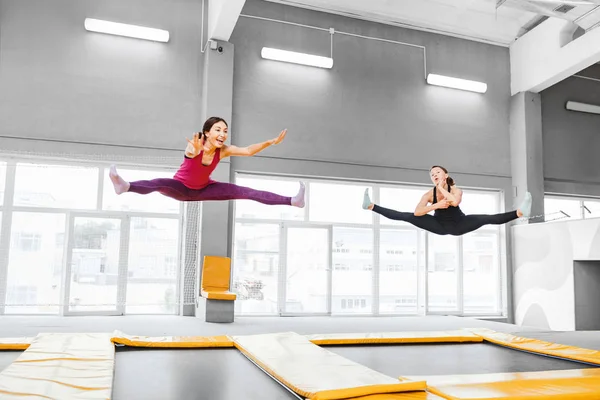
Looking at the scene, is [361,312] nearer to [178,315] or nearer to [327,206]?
[327,206]

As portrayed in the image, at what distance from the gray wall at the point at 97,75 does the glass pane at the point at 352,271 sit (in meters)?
3.49

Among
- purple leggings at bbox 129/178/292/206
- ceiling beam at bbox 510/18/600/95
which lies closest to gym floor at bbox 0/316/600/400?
purple leggings at bbox 129/178/292/206

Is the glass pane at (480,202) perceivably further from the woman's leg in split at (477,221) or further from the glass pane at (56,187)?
the glass pane at (56,187)

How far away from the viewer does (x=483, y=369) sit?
171 inches

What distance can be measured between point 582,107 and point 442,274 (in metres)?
4.73

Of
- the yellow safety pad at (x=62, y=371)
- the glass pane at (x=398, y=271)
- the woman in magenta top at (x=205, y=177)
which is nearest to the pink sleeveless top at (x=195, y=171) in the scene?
the woman in magenta top at (x=205, y=177)

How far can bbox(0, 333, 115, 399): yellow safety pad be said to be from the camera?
298 cm

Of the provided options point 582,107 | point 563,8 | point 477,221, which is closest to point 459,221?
point 477,221

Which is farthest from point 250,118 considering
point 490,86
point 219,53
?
point 490,86

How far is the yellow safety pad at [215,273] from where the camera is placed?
27.1 feet

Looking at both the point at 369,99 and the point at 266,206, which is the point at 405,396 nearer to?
the point at 266,206

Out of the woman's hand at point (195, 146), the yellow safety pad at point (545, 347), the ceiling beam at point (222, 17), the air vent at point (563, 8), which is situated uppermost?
the air vent at point (563, 8)

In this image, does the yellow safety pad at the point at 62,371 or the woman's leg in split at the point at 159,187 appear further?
the woman's leg in split at the point at 159,187

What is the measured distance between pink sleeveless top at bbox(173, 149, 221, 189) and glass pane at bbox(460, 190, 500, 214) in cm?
739
